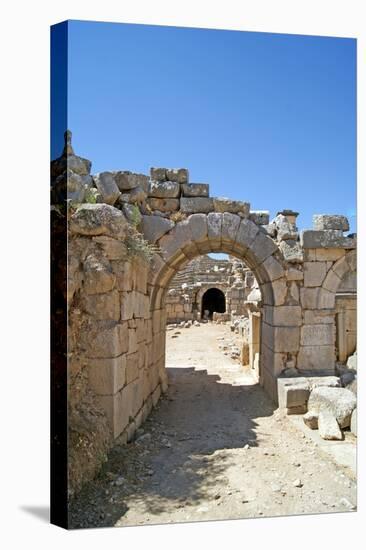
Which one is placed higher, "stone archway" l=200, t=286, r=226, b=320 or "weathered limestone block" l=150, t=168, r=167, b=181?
"weathered limestone block" l=150, t=168, r=167, b=181

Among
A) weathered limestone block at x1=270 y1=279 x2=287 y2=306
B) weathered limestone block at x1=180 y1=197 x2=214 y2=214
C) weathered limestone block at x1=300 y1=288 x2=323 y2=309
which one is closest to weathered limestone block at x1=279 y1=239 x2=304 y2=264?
weathered limestone block at x1=270 y1=279 x2=287 y2=306

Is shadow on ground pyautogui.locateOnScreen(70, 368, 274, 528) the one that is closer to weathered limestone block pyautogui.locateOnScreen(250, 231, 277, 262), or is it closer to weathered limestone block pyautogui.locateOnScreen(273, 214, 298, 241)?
weathered limestone block pyautogui.locateOnScreen(250, 231, 277, 262)

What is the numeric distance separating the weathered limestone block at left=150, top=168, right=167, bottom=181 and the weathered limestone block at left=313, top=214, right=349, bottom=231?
7.91 feet

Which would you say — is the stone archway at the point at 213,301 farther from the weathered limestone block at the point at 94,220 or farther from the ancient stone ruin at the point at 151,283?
the weathered limestone block at the point at 94,220

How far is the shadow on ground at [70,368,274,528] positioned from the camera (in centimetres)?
289

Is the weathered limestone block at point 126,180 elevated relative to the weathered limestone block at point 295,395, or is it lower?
elevated

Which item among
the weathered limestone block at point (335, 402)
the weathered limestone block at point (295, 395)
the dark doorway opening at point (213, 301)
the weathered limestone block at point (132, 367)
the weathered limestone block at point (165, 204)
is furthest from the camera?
the dark doorway opening at point (213, 301)

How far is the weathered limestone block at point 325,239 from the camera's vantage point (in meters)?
5.57

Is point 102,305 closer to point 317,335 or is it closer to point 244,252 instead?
point 244,252

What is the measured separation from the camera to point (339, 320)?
8586mm

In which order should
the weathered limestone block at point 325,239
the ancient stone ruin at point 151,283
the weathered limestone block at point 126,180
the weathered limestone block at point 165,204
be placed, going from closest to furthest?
the ancient stone ruin at point 151,283
the weathered limestone block at point 126,180
the weathered limestone block at point 165,204
the weathered limestone block at point 325,239

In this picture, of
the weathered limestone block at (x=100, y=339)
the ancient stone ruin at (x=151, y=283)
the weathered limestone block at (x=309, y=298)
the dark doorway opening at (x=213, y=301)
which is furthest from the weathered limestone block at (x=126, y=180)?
the dark doorway opening at (x=213, y=301)

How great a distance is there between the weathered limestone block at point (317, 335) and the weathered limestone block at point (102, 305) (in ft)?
10.6

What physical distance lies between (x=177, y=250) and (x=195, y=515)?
134 inches
